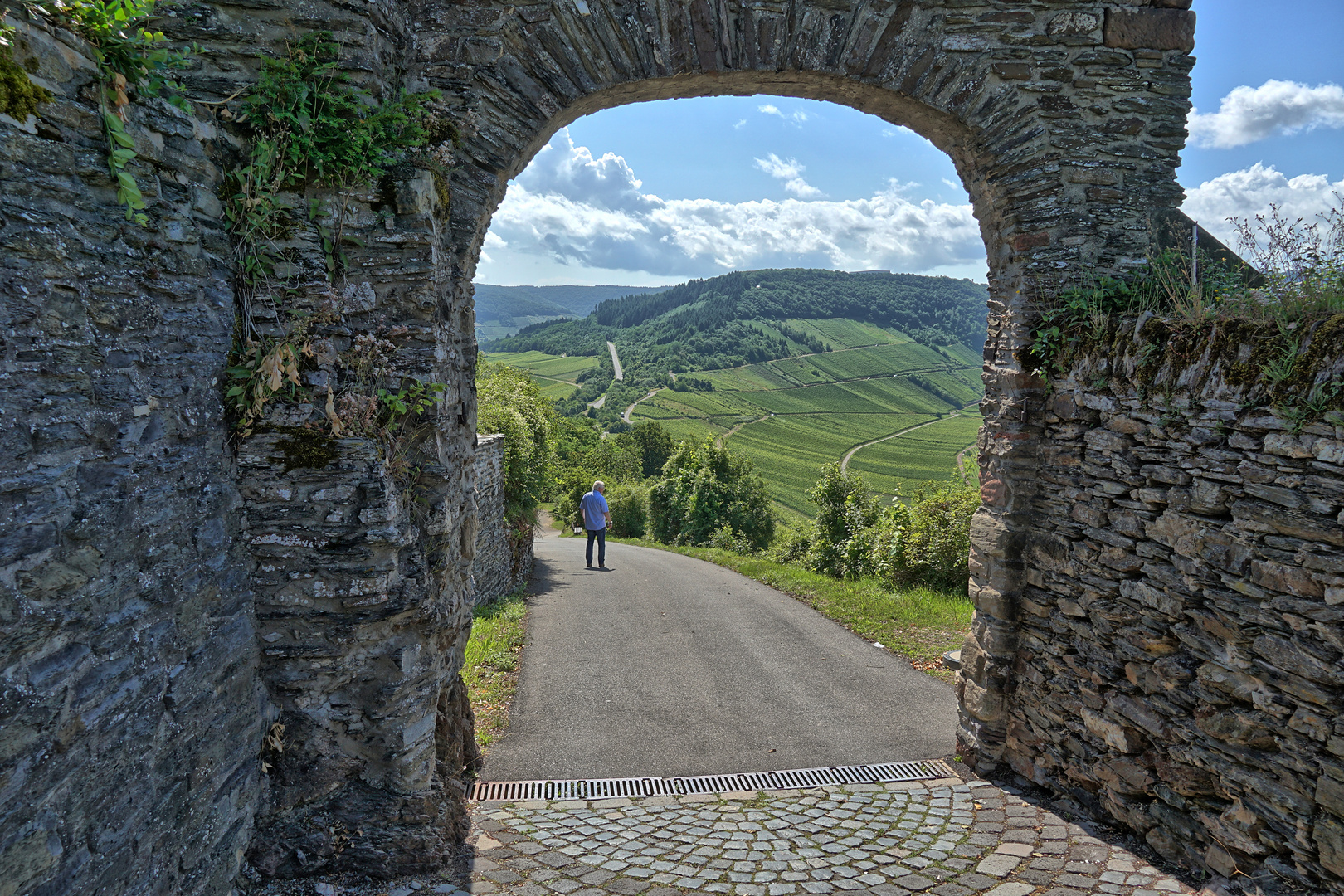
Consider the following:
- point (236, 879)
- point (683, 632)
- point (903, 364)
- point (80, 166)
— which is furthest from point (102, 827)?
point (903, 364)

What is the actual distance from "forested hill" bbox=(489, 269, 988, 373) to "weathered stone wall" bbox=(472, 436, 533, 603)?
9759cm

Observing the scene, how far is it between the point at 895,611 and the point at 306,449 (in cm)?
858

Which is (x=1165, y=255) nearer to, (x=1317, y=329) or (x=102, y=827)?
(x=1317, y=329)

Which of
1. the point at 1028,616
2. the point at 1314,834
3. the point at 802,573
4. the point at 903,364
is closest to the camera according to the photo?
the point at 1314,834

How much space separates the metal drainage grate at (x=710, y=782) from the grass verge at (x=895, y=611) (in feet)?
7.34

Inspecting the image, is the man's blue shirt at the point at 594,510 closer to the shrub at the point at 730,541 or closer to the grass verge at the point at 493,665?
the grass verge at the point at 493,665

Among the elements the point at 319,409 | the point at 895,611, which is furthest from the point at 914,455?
the point at 319,409

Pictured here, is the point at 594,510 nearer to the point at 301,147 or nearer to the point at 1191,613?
the point at 301,147

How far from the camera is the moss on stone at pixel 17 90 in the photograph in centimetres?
218

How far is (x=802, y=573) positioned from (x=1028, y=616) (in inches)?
348

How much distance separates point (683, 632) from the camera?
9.73m

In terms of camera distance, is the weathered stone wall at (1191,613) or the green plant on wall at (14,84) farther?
the weathered stone wall at (1191,613)

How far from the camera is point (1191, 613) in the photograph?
3904mm

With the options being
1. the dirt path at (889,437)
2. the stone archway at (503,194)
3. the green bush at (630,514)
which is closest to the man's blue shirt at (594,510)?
the stone archway at (503,194)
